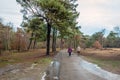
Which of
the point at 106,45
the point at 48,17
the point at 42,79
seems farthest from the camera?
the point at 106,45

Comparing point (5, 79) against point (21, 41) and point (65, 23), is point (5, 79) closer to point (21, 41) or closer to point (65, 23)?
point (65, 23)

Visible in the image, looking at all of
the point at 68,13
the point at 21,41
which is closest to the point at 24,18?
the point at 68,13

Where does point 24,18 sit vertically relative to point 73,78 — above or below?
above

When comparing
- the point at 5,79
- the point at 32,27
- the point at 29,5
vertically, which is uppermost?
the point at 29,5

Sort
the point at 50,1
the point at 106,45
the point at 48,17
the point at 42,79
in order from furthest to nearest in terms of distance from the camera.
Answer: the point at 106,45
the point at 48,17
the point at 50,1
the point at 42,79

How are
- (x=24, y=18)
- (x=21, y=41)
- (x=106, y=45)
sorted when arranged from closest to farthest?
(x=24, y=18)
(x=21, y=41)
(x=106, y=45)

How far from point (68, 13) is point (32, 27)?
9831 millimetres

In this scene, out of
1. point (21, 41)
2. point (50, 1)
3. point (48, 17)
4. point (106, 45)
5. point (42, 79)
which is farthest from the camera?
point (106, 45)

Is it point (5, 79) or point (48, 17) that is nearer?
point (5, 79)

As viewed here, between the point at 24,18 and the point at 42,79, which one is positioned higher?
the point at 24,18

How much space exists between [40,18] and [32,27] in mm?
4475

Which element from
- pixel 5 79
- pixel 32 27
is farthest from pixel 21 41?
pixel 5 79

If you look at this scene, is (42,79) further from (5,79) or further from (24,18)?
(24,18)

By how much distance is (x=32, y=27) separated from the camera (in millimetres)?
50812
